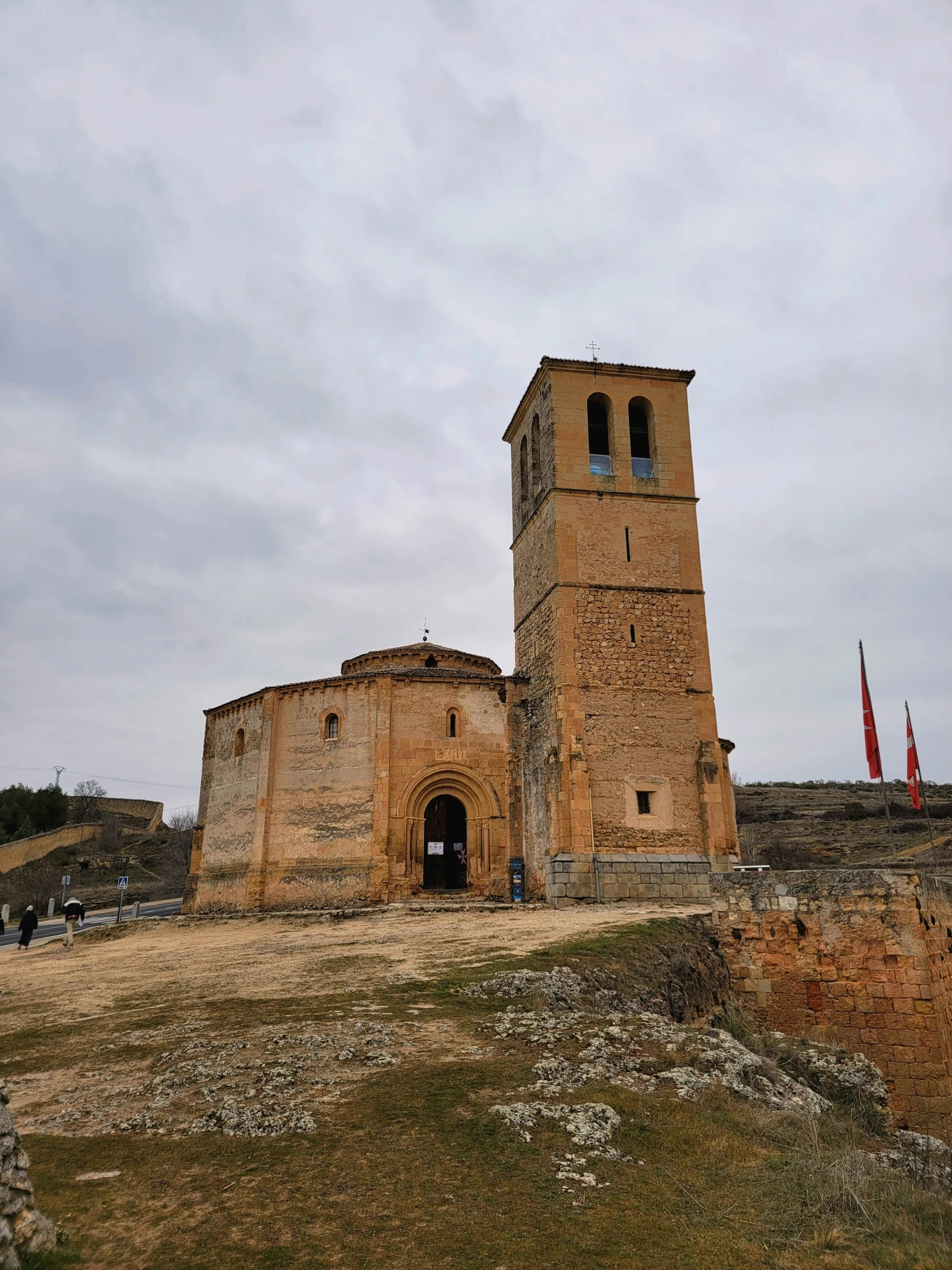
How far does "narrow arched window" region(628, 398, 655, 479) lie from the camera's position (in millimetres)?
25781

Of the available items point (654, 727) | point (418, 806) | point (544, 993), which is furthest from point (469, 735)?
point (544, 993)

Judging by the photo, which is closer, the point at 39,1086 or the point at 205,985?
the point at 39,1086

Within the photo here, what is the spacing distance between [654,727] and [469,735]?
5.56 m

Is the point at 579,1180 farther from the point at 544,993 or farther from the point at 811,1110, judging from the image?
the point at 544,993

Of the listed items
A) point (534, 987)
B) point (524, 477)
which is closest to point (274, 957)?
point (534, 987)

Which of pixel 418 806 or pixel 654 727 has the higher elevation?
pixel 654 727

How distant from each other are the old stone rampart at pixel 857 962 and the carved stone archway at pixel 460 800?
983 centimetres

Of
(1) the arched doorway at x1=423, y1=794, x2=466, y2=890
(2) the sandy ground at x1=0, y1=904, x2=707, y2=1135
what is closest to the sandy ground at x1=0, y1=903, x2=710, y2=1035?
(2) the sandy ground at x1=0, y1=904, x2=707, y2=1135

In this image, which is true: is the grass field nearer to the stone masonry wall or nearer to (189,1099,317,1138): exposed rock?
(189,1099,317,1138): exposed rock

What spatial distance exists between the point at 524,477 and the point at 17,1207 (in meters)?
25.8

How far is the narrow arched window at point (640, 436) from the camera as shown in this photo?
84.6ft

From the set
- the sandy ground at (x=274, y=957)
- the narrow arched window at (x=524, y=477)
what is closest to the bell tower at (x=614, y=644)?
the narrow arched window at (x=524, y=477)

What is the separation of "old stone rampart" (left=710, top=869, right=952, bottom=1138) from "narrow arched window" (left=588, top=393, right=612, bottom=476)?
1450 centimetres

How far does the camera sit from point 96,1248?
4.39 meters
